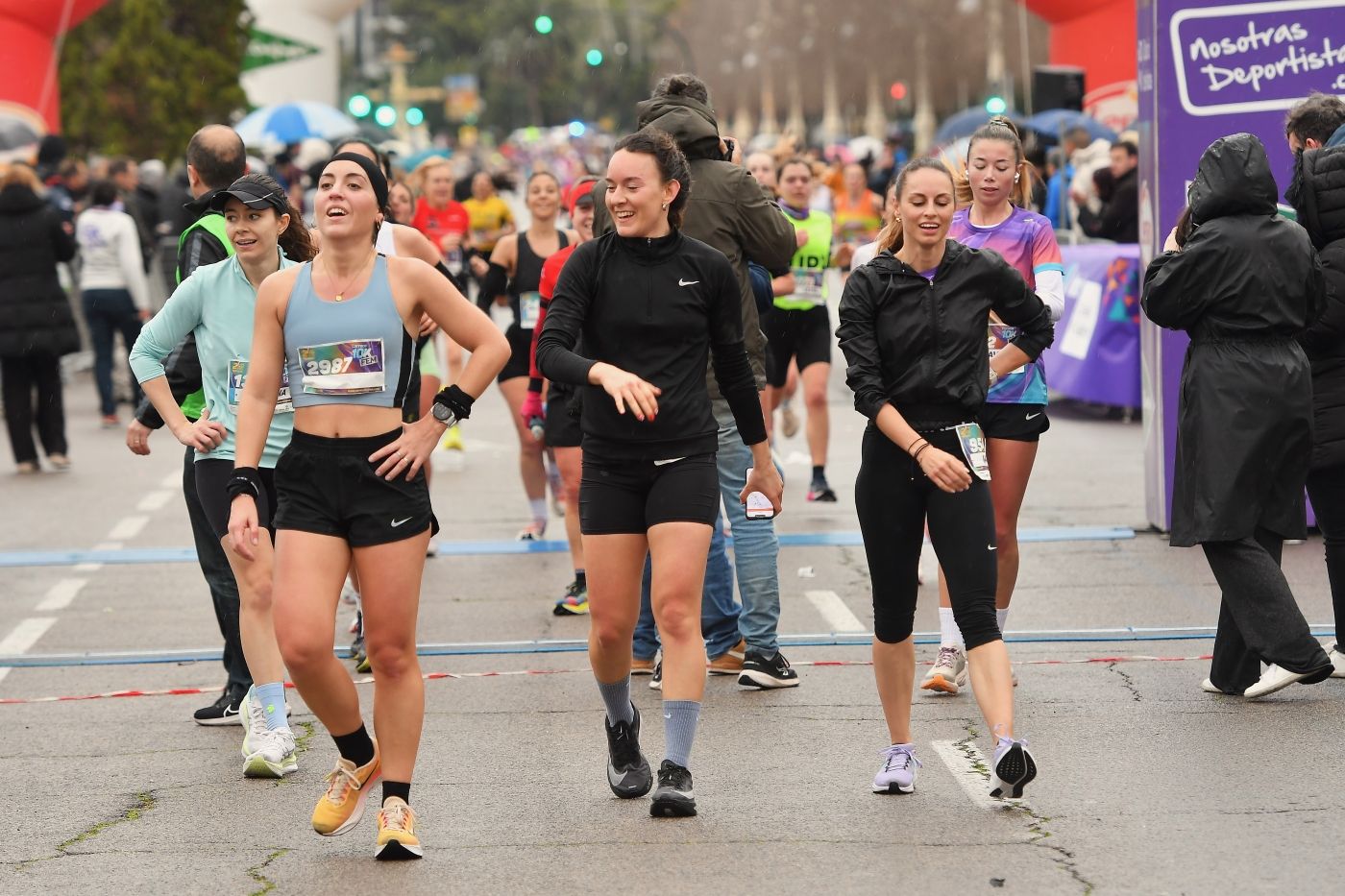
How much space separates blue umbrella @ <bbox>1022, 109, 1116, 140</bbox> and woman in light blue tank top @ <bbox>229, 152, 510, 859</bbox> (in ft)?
62.7

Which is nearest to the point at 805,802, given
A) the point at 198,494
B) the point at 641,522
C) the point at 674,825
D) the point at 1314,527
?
the point at 674,825

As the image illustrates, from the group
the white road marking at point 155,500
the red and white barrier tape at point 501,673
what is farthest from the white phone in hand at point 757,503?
the white road marking at point 155,500

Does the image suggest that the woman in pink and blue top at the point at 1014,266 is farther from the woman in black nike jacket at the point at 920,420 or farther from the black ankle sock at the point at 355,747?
the black ankle sock at the point at 355,747

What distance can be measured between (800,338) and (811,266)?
48cm

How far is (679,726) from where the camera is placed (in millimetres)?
5684

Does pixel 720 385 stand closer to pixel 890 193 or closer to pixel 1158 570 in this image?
pixel 890 193

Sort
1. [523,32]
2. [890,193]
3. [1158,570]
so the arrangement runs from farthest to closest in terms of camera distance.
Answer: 1. [523,32]
2. [1158,570]
3. [890,193]

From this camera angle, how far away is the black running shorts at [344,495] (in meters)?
5.30

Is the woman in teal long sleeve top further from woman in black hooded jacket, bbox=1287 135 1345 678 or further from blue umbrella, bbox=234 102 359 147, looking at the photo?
blue umbrella, bbox=234 102 359 147

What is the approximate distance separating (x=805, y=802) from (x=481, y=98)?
4804 inches

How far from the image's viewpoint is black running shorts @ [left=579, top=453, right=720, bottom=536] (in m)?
5.70

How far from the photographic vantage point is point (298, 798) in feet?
20.1

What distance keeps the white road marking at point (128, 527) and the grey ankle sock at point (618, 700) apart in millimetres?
6605

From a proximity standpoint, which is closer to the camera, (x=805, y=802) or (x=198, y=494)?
(x=805, y=802)
